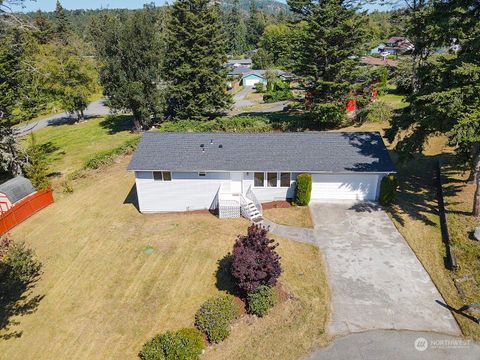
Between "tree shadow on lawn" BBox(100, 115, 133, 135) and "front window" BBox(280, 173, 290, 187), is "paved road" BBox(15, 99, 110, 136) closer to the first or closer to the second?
"tree shadow on lawn" BBox(100, 115, 133, 135)

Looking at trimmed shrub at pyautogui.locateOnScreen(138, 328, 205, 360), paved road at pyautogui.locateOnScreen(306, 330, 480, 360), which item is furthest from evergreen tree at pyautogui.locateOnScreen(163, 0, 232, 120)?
paved road at pyautogui.locateOnScreen(306, 330, 480, 360)

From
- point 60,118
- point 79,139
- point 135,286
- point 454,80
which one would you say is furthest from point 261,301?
point 60,118

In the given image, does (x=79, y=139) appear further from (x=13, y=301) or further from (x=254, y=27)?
(x=254, y=27)

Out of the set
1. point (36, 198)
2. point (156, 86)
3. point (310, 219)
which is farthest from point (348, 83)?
point (36, 198)

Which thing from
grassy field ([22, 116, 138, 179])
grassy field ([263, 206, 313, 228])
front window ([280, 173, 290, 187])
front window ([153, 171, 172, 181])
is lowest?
grassy field ([263, 206, 313, 228])

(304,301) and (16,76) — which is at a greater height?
(16,76)

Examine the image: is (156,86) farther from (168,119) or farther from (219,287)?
(219,287)
